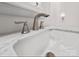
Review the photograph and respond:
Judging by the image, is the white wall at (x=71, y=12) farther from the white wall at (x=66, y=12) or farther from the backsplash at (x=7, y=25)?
the backsplash at (x=7, y=25)

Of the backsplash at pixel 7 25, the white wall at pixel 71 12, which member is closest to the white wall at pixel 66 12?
the white wall at pixel 71 12

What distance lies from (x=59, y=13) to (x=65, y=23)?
28cm

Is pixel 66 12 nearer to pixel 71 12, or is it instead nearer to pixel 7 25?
pixel 71 12

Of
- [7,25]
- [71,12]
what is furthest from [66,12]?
[7,25]

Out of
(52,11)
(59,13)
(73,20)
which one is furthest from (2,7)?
(73,20)

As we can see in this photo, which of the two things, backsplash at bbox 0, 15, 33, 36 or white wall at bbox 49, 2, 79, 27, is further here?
white wall at bbox 49, 2, 79, 27

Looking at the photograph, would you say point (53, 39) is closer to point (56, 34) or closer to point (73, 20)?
point (56, 34)

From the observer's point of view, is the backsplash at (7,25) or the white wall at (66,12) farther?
the white wall at (66,12)

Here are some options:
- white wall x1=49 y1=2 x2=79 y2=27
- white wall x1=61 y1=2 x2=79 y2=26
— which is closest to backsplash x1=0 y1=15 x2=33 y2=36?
white wall x1=49 y1=2 x2=79 y2=27

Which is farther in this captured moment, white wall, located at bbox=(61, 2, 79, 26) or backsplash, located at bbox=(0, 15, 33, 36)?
white wall, located at bbox=(61, 2, 79, 26)

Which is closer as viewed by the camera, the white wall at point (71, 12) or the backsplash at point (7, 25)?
the backsplash at point (7, 25)

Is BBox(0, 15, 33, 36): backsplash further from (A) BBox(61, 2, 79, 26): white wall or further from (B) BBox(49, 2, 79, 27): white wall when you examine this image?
(A) BBox(61, 2, 79, 26): white wall

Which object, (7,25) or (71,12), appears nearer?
(7,25)

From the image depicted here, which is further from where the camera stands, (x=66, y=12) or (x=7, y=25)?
(x=66, y=12)
